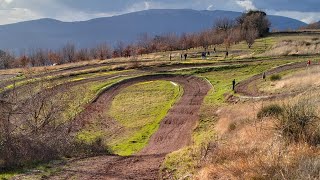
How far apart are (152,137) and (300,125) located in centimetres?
1663

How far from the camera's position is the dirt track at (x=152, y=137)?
14.6 metres

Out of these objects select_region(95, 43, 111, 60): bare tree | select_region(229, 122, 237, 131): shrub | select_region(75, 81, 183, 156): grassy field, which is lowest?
select_region(75, 81, 183, 156): grassy field

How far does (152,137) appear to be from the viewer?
1104 inches

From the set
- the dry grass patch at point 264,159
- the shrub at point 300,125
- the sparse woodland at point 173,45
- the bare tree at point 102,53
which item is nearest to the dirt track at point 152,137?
the dry grass patch at point 264,159

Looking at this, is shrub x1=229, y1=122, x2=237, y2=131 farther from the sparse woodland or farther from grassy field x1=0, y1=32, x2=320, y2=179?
the sparse woodland

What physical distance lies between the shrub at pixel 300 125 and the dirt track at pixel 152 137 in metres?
4.57

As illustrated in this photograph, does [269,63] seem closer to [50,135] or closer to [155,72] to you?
[155,72]

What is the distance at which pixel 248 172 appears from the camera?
393 inches

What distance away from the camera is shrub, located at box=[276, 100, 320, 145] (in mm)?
11844

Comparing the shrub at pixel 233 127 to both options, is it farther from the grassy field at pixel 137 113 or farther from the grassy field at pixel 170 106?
the grassy field at pixel 137 113

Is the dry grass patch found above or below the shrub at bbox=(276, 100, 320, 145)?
below

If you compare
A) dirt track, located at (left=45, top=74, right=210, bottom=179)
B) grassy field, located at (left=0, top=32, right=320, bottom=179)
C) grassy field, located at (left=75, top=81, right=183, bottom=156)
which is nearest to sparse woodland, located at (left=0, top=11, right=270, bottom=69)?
grassy field, located at (left=0, top=32, right=320, bottom=179)

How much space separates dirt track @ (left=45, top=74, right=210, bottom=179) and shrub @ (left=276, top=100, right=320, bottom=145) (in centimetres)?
457

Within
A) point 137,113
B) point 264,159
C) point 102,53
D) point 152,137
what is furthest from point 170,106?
point 102,53
